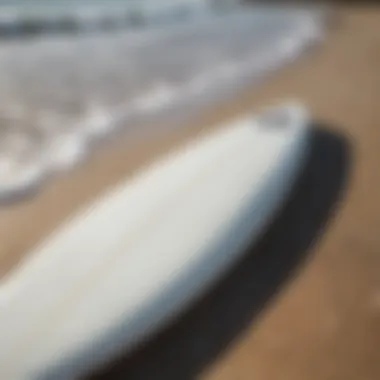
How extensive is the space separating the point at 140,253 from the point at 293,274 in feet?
0.23

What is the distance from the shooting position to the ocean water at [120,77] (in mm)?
400

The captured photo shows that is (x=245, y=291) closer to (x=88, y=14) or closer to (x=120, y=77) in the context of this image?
(x=120, y=77)

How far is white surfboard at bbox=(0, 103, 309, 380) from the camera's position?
23 centimetres

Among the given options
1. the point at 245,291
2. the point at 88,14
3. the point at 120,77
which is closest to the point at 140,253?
the point at 245,291

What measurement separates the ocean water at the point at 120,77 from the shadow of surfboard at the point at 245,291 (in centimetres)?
12

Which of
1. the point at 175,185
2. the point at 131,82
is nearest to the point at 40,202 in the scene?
the point at 175,185

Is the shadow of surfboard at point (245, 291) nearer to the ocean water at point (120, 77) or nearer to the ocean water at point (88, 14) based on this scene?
the ocean water at point (120, 77)

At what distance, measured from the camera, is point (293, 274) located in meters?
0.30

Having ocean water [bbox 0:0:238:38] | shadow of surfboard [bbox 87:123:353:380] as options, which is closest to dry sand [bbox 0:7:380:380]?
shadow of surfboard [bbox 87:123:353:380]

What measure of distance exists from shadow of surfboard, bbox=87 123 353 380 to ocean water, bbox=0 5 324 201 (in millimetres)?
119

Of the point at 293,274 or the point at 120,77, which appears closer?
the point at 293,274

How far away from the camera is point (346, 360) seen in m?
0.25

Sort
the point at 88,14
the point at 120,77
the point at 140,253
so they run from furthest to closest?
the point at 88,14 → the point at 120,77 → the point at 140,253

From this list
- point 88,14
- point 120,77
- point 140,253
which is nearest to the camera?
point 140,253
